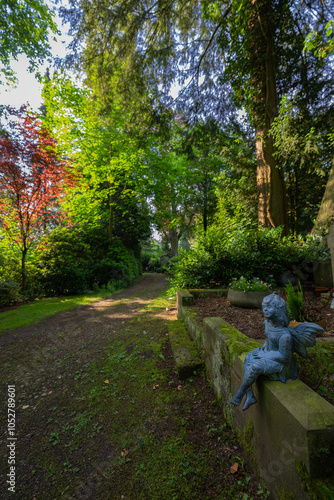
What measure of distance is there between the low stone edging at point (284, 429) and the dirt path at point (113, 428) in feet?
0.69

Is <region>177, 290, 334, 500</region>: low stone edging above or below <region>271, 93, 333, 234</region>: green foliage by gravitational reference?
below

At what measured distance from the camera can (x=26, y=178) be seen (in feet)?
23.8

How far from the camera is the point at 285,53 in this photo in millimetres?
6750

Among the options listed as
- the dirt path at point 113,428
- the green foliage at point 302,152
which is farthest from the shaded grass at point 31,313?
the green foliage at point 302,152

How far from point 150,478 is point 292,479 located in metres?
1.06

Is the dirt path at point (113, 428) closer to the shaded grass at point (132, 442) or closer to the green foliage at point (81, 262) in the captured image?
the shaded grass at point (132, 442)

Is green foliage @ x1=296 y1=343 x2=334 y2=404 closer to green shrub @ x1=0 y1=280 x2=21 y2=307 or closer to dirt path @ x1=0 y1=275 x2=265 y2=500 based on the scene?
dirt path @ x1=0 y1=275 x2=265 y2=500

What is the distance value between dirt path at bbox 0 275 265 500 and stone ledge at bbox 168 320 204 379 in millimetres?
134

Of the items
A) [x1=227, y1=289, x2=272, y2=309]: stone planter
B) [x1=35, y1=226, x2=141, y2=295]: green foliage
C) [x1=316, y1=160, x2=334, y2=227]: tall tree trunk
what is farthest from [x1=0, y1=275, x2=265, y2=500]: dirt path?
[x1=316, y1=160, x2=334, y2=227]: tall tree trunk

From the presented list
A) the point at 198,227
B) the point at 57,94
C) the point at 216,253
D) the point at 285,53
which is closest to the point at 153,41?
the point at 285,53

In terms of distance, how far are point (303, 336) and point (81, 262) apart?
9334 mm

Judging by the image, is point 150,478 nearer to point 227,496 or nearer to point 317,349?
point 227,496

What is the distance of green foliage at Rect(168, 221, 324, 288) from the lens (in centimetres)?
530

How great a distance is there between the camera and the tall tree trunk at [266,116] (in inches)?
237
